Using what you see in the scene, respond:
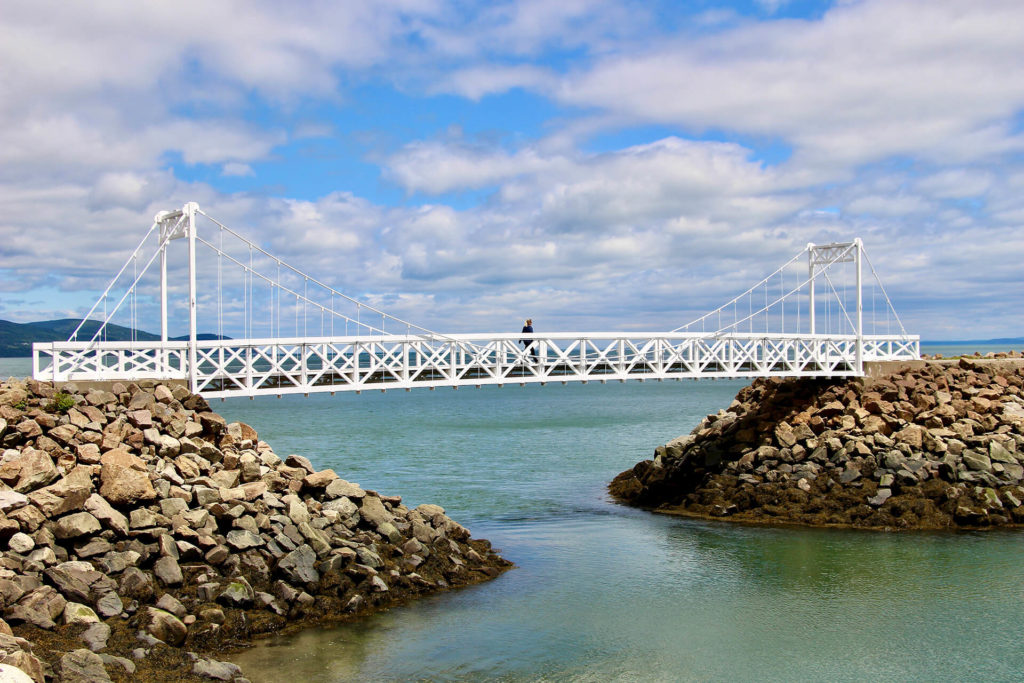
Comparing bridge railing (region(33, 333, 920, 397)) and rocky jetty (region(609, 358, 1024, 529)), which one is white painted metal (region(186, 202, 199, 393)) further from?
rocky jetty (region(609, 358, 1024, 529))

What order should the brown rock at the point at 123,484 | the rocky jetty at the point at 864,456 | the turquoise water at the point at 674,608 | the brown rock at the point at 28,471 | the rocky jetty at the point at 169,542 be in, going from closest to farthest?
the rocky jetty at the point at 169,542 < the turquoise water at the point at 674,608 < the brown rock at the point at 28,471 < the brown rock at the point at 123,484 < the rocky jetty at the point at 864,456

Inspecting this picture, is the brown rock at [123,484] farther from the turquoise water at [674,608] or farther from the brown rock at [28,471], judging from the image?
the turquoise water at [674,608]

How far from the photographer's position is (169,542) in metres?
14.3

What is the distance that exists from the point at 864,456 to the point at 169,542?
17403 millimetres

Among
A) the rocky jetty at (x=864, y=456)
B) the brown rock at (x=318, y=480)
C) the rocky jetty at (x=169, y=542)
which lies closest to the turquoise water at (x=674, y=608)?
the rocky jetty at (x=169, y=542)

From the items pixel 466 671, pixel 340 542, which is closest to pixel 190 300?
pixel 340 542

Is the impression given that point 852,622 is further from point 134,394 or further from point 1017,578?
point 134,394

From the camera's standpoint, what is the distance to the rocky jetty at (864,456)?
22.8 m

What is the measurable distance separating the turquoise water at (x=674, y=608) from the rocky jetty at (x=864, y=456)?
41.3 inches

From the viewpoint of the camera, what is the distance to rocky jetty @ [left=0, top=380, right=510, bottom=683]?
1227cm

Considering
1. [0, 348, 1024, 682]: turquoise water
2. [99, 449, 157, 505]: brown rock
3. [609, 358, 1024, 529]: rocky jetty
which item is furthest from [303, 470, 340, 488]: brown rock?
[609, 358, 1024, 529]: rocky jetty

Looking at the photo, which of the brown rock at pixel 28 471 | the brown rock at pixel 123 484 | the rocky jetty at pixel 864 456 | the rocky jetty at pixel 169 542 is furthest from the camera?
the rocky jetty at pixel 864 456

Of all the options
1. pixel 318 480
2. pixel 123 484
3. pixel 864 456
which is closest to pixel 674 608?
pixel 318 480

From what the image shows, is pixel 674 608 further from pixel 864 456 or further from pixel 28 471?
pixel 28 471
